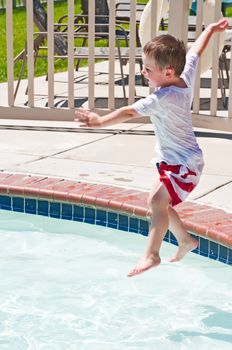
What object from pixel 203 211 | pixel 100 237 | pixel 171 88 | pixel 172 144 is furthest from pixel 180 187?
pixel 100 237

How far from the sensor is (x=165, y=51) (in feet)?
13.2

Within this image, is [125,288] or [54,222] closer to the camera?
[125,288]

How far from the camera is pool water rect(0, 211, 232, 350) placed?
4.09 m

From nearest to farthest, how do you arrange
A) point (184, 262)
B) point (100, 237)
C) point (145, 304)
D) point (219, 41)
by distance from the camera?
1. point (145, 304)
2. point (184, 262)
3. point (100, 237)
4. point (219, 41)

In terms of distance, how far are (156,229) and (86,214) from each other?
168 centimetres

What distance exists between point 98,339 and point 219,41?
417 cm

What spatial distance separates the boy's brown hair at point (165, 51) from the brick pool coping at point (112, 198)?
1266 millimetres

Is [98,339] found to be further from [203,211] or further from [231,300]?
[203,211]

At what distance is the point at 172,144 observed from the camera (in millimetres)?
4207

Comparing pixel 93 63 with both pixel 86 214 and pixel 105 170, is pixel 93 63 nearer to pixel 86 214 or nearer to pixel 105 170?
pixel 105 170

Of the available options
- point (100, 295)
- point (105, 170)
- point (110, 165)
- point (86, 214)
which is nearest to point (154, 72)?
point (100, 295)

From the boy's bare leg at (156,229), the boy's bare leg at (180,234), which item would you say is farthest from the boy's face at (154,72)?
the boy's bare leg at (180,234)

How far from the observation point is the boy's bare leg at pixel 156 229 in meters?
4.16

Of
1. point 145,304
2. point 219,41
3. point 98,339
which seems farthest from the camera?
point 219,41
